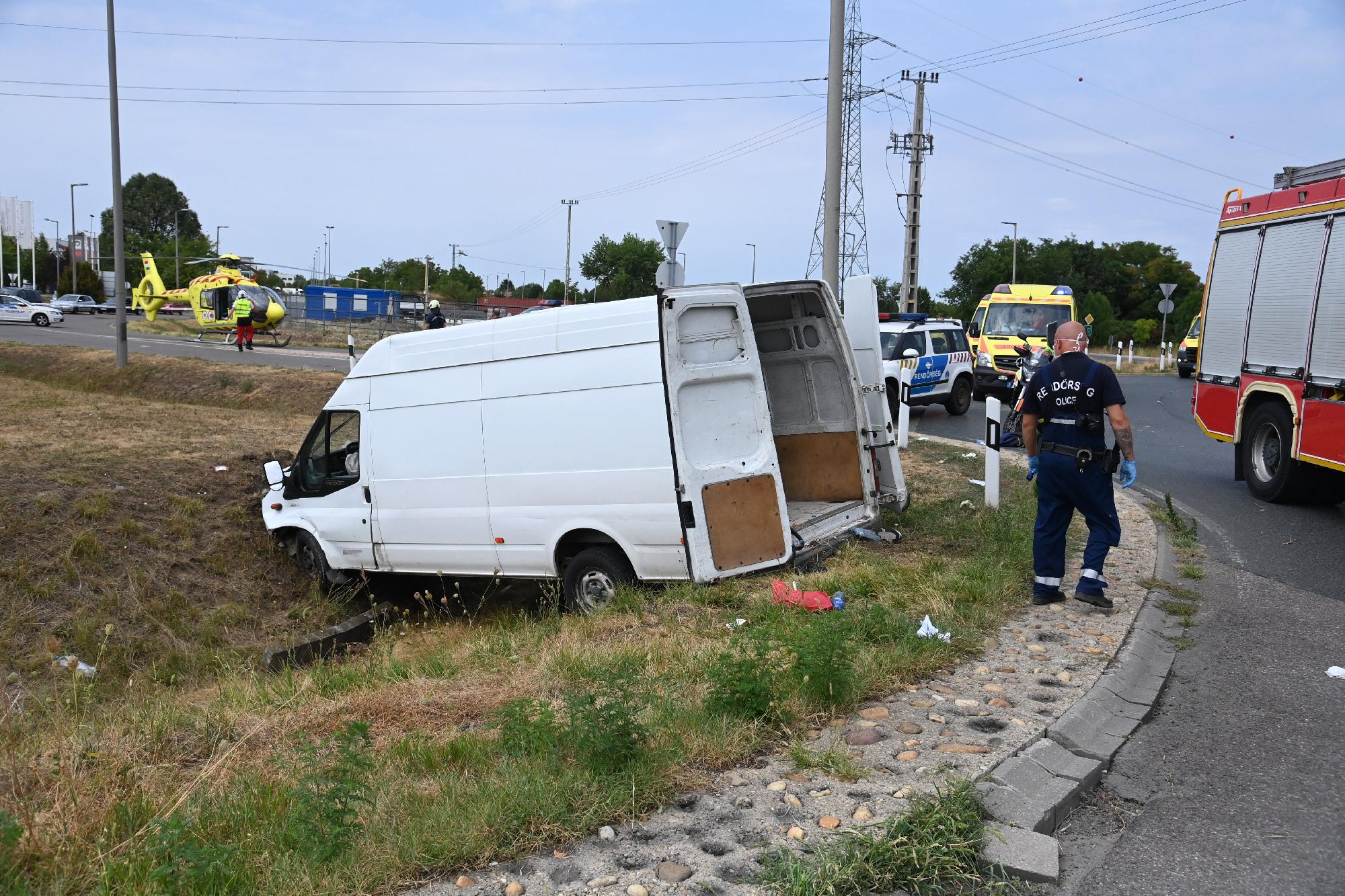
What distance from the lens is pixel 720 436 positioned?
770 centimetres

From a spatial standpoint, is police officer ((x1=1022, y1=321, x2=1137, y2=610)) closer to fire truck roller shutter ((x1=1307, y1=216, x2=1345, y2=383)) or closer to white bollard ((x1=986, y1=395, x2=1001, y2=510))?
white bollard ((x1=986, y1=395, x2=1001, y2=510))

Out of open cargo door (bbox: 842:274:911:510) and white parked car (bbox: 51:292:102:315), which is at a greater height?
open cargo door (bbox: 842:274:911:510)

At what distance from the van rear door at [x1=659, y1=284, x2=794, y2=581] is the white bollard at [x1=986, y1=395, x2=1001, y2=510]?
2.84 metres

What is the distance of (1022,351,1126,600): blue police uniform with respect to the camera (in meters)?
6.82

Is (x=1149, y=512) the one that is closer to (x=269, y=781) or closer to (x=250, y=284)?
(x=269, y=781)

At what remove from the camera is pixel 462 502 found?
28.6 feet

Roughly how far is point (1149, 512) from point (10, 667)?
1027cm

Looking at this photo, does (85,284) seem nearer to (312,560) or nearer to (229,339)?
(229,339)

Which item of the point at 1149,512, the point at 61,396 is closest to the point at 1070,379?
the point at 1149,512

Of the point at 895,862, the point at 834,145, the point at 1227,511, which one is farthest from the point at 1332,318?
the point at 895,862

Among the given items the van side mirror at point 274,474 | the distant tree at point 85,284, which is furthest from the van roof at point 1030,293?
the distant tree at point 85,284

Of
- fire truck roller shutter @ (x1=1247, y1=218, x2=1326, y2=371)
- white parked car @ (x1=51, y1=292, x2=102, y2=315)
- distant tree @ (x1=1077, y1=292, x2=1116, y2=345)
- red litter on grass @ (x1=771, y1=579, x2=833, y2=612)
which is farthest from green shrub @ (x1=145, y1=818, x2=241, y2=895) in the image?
white parked car @ (x1=51, y1=292, x2=102, y2=315)

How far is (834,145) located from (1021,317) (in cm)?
1307

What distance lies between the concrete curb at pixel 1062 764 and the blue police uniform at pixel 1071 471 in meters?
0.83
